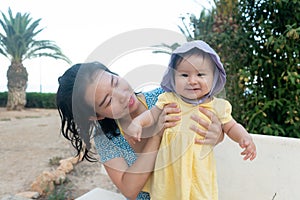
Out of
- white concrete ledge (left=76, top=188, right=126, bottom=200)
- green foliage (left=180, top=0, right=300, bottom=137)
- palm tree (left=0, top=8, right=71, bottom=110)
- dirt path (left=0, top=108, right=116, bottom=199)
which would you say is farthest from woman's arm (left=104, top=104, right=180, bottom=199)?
palm tree (left=0, top=8, right=71, bottom=110)

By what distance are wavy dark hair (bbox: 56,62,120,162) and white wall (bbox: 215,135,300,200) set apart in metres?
0.67

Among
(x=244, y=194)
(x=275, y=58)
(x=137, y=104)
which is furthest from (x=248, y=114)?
(x=137, y=104)

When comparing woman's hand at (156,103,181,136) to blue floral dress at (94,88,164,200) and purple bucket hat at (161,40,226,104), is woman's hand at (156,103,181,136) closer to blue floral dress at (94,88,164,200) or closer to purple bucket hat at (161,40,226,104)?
purple bucket hat at (161,40,226,104)

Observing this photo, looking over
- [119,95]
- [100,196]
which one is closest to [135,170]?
[119,95]

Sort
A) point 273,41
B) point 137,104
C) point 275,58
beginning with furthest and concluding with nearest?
point 275,58
point 273,41
point 137,104

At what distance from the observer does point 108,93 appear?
88 centimetres

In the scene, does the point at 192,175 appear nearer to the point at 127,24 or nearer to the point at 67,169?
the point at 127,24

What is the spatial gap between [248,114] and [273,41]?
0.52m

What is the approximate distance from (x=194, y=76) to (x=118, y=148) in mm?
372

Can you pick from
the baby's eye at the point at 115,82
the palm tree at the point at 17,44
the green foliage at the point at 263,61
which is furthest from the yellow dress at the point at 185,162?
the palm tree at the point at 17,44

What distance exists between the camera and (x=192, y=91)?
833 millimetres

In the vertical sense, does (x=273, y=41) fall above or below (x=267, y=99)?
above

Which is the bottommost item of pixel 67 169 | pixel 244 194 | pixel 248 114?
pixel 67 169

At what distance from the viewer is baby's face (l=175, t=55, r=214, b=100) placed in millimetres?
821
